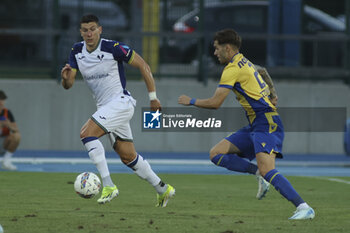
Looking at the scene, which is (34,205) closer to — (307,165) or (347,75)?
(307,165)

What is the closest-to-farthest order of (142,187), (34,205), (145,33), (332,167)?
(34,205)
(142,187)
(332,167)
(145,33)

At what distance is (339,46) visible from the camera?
63.5ft

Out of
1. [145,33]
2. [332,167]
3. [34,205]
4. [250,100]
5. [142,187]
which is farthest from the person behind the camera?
[145,33]

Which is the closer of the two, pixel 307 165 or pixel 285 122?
pixel 307 165

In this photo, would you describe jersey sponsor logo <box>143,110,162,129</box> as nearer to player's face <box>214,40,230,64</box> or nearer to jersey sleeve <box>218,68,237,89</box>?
player's face <box>214,40,230,64</box>

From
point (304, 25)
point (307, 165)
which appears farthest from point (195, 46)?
point (307, 165)

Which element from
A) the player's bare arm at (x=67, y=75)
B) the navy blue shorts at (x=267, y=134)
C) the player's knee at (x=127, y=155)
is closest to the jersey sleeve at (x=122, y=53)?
the player's bare arm at (x=67, y=75)

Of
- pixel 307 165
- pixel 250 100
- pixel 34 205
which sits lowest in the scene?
pixel 307 165

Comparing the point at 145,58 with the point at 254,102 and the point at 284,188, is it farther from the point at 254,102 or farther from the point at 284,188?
the point at 284,188

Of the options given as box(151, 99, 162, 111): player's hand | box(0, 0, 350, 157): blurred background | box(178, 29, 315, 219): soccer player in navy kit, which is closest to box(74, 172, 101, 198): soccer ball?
box(151, 99, 162, 111): player's hand

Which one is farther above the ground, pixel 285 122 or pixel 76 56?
Result: pixel 76 56

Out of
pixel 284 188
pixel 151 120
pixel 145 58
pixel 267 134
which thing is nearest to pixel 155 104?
pixel 267 134

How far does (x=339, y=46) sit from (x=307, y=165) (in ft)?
12.4

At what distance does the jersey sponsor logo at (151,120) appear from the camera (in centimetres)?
1847
